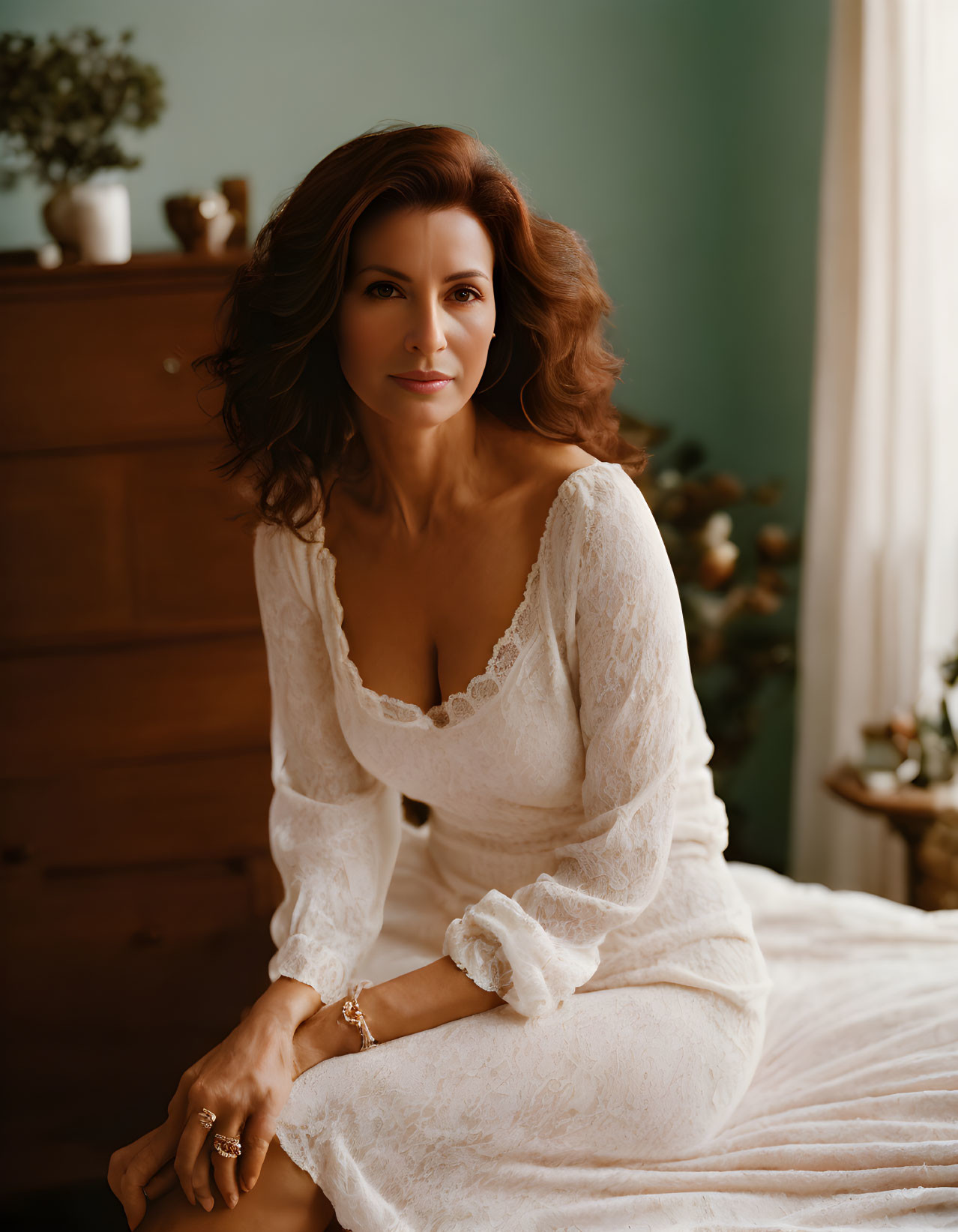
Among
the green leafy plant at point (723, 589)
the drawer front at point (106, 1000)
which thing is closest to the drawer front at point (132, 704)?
the drawer front at point (106, 1000)

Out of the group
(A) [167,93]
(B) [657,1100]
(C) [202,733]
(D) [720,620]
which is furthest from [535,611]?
(A) [167,93]

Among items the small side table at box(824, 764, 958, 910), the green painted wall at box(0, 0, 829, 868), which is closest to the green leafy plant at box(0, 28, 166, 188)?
the green painted wall at box(0, 0, 829, 868)

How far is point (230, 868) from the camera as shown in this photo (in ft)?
7.68

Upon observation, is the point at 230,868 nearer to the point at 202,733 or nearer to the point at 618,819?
the point at 202,733

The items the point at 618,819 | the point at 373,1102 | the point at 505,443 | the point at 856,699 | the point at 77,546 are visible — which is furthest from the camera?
the point at 856,699

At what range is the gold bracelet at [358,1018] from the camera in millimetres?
1165

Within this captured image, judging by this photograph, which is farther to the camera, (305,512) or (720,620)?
(720,620)

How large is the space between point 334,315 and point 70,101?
131cm

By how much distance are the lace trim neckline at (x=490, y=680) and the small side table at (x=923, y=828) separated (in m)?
1.35

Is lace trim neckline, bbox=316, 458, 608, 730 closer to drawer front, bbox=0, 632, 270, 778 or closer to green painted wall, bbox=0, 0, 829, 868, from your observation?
drawer front, bbox=0, 632, 270, 778

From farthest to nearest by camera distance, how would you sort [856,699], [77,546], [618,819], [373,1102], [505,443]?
[856,699], [77,546], [505,443], [618,819], [373,1102]

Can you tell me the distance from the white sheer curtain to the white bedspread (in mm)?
1168

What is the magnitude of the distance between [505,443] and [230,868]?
133 centimetres

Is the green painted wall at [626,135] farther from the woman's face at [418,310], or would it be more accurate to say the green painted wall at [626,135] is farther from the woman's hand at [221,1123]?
the woman's hand at [221,1123]
